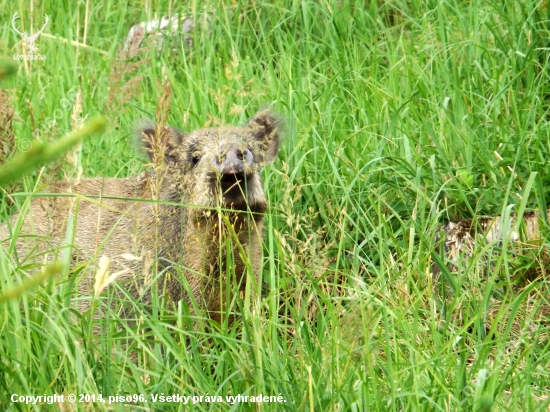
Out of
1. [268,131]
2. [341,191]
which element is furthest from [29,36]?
[341,191]

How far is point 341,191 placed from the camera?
14.6 ft

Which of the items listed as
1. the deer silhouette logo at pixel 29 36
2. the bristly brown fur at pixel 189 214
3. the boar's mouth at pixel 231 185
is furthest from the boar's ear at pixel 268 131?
the deer silhouette logo at pixel 29 36

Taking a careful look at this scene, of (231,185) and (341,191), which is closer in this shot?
(231,185)

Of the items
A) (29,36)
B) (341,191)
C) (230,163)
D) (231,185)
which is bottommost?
(341,191)

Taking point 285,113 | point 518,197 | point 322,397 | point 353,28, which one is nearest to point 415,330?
point 322,397

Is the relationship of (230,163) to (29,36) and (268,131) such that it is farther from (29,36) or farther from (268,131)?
(29,36)

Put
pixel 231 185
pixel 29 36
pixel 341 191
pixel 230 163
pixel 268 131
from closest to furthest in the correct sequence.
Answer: pixel 230 163, pixel 231 185, pixel 341 191, pixel 268 131, pixel 29 36

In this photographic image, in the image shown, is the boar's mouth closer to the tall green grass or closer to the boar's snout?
the boar's snout

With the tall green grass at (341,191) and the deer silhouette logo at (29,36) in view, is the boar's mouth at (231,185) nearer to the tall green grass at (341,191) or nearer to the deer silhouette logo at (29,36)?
the tall green grass at (341,191)

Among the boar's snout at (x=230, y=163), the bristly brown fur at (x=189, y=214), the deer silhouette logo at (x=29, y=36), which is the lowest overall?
the bristly brown fur at (x=189, y=214)

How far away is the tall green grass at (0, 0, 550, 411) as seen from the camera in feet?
8.82

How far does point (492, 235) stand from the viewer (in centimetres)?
409

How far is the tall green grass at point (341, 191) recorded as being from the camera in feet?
8.82

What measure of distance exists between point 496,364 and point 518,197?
161 cm
